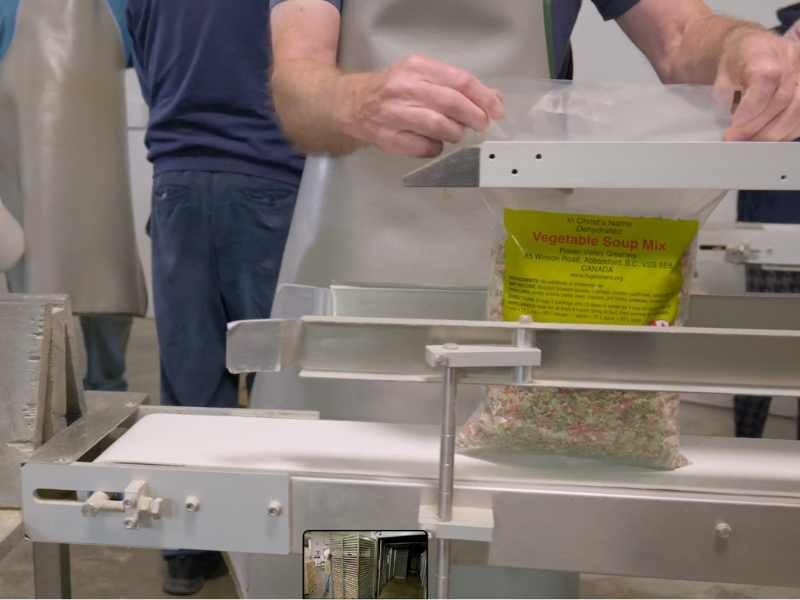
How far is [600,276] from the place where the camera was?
49cm

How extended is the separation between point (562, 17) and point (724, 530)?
1.96 ft

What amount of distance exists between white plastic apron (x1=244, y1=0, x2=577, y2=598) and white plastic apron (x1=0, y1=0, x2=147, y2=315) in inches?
37.1

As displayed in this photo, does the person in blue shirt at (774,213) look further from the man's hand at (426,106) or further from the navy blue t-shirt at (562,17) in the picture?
the man's hand at (426,106)

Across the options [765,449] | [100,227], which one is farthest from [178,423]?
[100,227]

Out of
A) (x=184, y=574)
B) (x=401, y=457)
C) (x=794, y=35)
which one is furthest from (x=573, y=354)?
(x=184, y=574)

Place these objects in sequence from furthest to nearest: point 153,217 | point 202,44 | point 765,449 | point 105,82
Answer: point 105,82, point 153,217, point 202,44, point 765,449

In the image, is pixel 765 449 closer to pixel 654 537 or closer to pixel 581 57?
pixel 654 537

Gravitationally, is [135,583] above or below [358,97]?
below

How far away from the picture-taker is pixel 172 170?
1387 mm

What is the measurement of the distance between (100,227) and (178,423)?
1.19 metres

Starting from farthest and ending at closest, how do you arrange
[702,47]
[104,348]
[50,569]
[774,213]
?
[104,348] → [774,213] → [702,47] → [50,569]

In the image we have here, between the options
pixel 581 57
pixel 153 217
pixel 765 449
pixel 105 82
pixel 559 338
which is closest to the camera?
pixel 559 338

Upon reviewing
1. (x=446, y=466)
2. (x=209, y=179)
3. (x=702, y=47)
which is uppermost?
(x=702, y=47)

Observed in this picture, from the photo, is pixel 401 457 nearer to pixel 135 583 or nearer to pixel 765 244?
pixel 765 244
